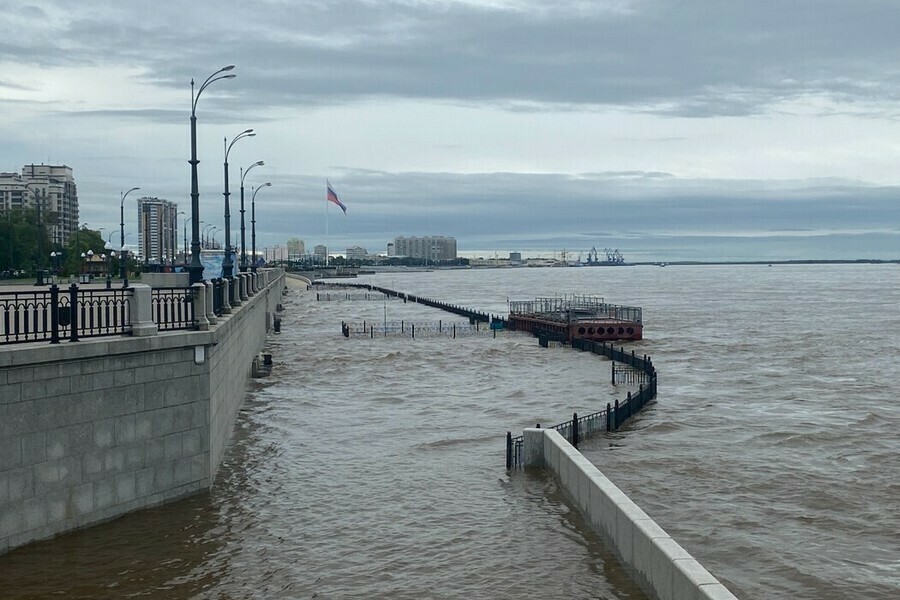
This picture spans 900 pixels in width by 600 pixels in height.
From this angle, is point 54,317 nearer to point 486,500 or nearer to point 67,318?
point 67,318

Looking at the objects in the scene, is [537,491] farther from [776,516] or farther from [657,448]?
[657,448]

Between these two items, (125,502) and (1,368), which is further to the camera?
(125,502)

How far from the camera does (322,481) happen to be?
69.5 ft

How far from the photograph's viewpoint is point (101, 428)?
1536 centimetres

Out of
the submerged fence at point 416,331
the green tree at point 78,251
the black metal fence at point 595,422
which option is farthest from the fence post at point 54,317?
the green tree at point 78,251

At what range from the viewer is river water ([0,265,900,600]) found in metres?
15.1

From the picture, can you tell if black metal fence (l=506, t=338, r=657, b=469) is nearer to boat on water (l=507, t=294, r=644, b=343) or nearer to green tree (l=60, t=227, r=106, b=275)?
boat on water (l=507, t=294, r=644, b=343)

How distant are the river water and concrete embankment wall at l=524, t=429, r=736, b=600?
1.33 ft

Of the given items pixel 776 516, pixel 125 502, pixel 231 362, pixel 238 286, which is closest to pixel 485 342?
pixel 238 286

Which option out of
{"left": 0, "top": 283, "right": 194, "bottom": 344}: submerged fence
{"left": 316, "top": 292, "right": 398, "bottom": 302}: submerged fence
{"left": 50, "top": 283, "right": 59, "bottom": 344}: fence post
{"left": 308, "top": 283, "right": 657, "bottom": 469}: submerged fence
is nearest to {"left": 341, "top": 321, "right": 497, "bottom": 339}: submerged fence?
{"left": 308, "top": 283, "right": 657, "bottom": 469}: submerged fence

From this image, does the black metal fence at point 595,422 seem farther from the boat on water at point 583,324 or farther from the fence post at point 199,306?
the boat on water at point 583,324

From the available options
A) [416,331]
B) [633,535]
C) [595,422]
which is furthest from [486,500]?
[416,331]

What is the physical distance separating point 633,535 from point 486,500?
5718 millimetres

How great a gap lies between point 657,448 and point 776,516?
671 cm
